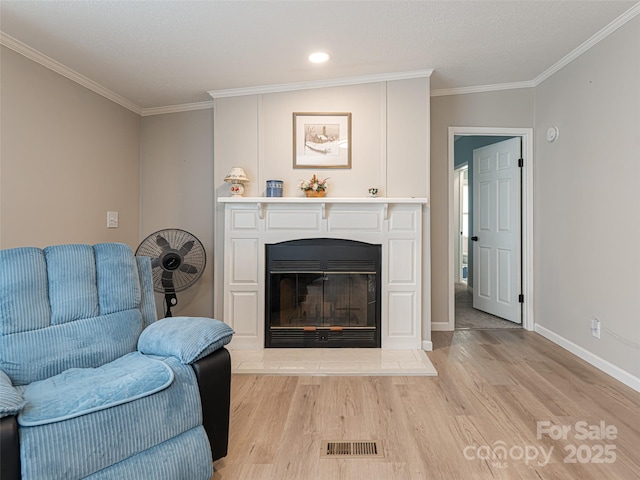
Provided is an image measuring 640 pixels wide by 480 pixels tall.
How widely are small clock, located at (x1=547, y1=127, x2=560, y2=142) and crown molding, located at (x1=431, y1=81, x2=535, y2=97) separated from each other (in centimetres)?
60

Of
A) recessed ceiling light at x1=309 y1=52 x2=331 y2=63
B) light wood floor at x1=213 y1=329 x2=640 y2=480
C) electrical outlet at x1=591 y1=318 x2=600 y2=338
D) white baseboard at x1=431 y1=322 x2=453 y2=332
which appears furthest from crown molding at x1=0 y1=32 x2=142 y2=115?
electrical outlet at x1=591 y1=318 x2=600 y2=338

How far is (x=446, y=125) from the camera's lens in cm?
382

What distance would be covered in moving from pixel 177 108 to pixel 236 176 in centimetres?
124

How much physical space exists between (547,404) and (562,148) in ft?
7.33

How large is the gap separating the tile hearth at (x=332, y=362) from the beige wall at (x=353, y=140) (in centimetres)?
44

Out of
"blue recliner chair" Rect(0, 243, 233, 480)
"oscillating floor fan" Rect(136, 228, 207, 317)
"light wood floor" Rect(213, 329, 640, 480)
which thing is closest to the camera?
"blue recliner chair" Rect(0, 243, 233, 480)

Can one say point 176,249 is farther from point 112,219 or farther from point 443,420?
point 443,420

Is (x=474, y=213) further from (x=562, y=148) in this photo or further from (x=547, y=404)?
(x=547, y=404)

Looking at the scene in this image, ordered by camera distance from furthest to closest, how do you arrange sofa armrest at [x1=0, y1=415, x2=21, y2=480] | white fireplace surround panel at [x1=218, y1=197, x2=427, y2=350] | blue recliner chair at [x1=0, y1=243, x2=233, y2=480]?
white fireplace surround panel at [x1=218, y1=197, x2=427, y2=350] < blue recliner chair at [x1=0, y1=243, x2=233, y2=480] < sofa armrest at [x1=0, y1=415, x2=21, y2=480]

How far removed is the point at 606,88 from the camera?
2.71 meters

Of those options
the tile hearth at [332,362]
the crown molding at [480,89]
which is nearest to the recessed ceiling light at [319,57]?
the crown molding at [480,89]

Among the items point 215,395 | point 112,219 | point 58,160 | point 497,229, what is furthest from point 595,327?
point 58,160

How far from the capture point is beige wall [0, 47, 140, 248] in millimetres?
2434

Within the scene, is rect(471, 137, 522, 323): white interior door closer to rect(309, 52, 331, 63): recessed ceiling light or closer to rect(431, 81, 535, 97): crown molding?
rect(431, 81, 535, 97): crown molding
